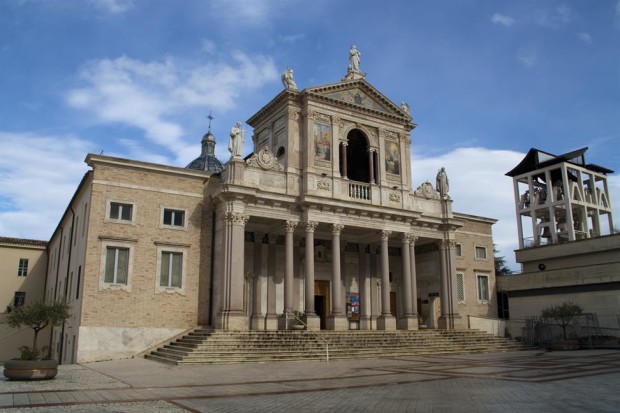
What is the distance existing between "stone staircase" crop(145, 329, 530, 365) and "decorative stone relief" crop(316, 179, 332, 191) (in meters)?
8.50

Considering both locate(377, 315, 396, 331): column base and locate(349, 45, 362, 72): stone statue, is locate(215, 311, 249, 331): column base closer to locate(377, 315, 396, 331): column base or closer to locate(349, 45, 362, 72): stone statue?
locate(377, 315, 396, 331): column base

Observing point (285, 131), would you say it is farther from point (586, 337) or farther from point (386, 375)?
point (586, 337)

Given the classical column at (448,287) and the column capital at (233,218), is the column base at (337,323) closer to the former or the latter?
the column capital at (233,218)

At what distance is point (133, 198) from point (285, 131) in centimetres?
986

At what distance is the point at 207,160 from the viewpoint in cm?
5406

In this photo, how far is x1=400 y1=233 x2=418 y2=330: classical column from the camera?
32.5 m

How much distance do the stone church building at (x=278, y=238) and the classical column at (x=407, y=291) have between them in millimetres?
89

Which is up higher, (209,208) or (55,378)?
(209,208)

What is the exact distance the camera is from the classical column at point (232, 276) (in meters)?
26.7

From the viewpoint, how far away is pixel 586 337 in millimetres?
32844

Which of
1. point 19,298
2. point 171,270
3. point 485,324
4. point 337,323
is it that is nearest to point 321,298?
point 337,323

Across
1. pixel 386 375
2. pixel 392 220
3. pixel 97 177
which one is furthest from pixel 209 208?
pixel 386 375

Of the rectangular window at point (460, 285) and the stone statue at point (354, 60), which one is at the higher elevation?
the stone statue at point (354, 60)

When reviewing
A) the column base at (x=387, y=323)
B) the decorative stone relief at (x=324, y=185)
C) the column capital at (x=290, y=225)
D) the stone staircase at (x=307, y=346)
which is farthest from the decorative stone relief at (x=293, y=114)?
the column base at (x=387, y=323)
